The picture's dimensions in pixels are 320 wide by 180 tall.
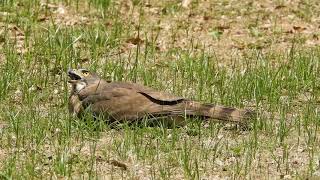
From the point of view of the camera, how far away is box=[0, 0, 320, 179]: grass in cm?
787

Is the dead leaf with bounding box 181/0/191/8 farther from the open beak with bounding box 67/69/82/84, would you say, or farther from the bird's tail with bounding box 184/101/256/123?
the bird's tail with bounding box 184/101/256/123

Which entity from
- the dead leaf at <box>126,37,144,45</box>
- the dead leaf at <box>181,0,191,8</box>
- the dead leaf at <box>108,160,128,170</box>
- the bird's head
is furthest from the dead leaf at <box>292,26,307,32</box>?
the dead leaf at <box>108,160,128,170</box>

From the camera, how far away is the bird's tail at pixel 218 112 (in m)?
8.83

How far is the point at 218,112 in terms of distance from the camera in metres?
8.87

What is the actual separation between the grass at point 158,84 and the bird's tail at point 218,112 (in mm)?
104

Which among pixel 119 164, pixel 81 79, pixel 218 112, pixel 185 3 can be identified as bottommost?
pixel 119 164

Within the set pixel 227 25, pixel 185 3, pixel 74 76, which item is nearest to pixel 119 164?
pixel 74 76

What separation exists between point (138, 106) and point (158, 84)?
142 cm

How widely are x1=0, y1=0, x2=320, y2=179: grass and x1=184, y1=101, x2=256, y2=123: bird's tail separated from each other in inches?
4.1

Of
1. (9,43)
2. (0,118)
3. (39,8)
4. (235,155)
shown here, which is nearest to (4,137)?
(0,118)

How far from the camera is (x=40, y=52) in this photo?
1144 cm

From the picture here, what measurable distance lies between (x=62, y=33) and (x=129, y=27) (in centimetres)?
122

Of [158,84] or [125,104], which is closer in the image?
[125,104]

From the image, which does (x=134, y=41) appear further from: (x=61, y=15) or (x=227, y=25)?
(x=227, y=25)
